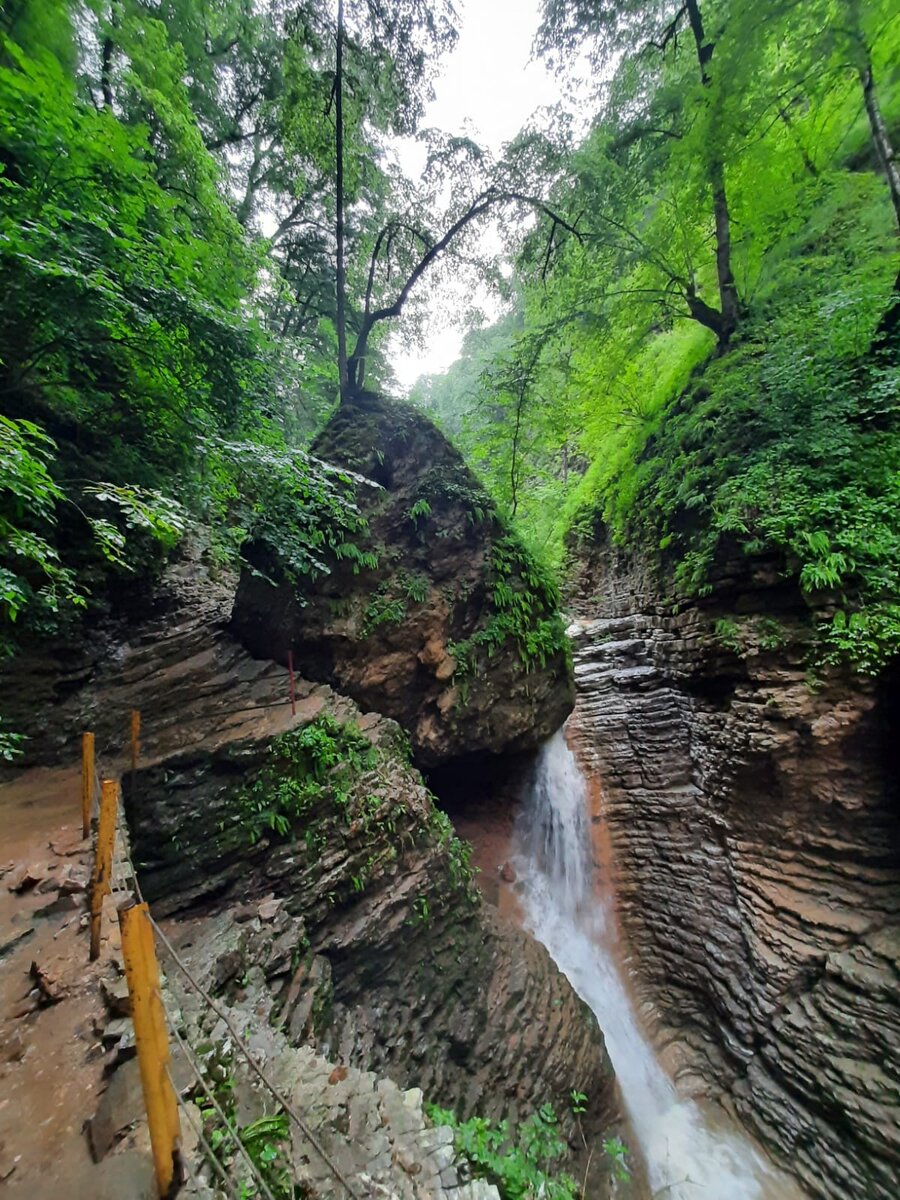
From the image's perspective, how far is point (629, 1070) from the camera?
6535 mm

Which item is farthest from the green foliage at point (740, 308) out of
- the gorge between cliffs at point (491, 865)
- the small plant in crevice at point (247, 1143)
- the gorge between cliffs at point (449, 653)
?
the small plant in crevice at point (247, 1143)

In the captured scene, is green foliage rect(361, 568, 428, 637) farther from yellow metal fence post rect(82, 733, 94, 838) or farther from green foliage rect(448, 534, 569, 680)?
yellow metal fence post rect(82, 733, 94, 838)

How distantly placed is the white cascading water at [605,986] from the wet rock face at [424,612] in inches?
53.8

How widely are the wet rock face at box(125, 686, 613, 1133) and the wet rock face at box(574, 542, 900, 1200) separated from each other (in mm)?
1803

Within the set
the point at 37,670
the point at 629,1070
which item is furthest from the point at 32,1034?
the point at 629,1070

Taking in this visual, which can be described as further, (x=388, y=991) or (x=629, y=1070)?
(x=629, y=1070)

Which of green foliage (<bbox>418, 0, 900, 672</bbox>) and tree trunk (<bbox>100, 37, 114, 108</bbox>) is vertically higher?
tree trunk (<bbox>100, 37, 114, 108</bbox>)

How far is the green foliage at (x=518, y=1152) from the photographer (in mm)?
3678

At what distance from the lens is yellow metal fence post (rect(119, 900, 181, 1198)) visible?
1447mm

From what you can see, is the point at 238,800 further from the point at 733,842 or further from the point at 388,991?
the point at 733,842

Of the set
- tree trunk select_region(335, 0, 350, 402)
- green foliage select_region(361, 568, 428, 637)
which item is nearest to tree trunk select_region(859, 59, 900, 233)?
tree trunk select_region(335, 0, 350, 402)

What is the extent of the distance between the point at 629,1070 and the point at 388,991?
435 centimetres

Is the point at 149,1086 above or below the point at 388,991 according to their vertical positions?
above

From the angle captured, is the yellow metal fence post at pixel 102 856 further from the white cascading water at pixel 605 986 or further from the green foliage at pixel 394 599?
the white cascading water at pixel 605 986
